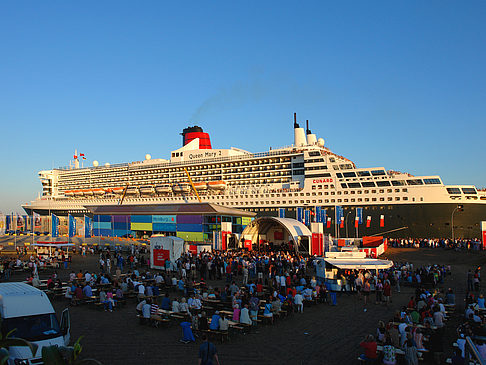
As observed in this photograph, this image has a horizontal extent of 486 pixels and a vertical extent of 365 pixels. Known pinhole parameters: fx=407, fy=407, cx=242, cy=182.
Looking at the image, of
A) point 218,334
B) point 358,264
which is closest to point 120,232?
point 358,264

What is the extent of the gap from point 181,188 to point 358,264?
45184mm

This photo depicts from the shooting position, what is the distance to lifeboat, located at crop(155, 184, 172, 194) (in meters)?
61.1

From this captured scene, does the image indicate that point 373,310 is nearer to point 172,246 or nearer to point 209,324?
point 209,324

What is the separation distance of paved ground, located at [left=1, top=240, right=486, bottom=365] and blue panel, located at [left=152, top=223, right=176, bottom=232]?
2971 centimetres

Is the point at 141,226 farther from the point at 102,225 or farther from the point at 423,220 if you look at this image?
the point at 423,220

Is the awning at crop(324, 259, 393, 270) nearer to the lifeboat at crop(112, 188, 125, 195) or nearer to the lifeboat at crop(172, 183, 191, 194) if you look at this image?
the lifeboat at crop(172, 183, 191, 194)

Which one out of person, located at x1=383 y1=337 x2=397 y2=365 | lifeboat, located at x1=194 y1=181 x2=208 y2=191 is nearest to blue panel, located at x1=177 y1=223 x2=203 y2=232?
lifeboat, located at x1=194 y1=181 x2=208 y2=191

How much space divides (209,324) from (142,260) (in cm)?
1638

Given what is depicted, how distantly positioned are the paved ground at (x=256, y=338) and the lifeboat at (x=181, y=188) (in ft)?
147

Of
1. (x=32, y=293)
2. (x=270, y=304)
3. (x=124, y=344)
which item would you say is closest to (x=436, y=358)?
(x=270, y=304)

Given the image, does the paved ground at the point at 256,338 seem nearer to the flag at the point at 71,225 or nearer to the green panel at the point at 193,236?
the flag at the point at 71,225

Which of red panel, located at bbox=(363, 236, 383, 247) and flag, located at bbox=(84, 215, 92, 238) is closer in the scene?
red panel, located at bbox=(363, 236, 383, 247)

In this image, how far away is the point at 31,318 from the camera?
26.1 feet

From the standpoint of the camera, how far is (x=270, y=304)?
1239cm
